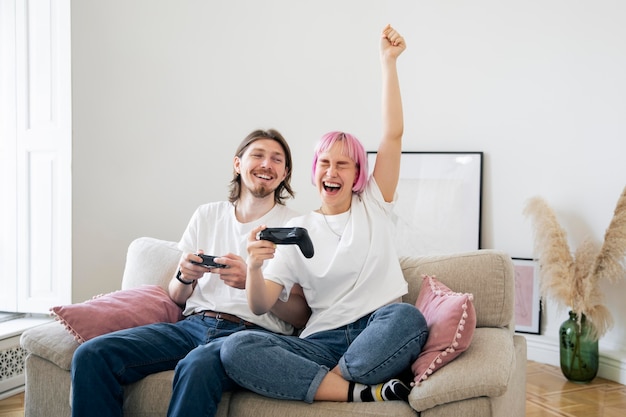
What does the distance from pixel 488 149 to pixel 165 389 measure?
239 centimetres

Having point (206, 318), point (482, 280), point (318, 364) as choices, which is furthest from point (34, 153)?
point (482, 280)

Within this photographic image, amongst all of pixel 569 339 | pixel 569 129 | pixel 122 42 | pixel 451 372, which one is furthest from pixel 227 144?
pixel 451 372

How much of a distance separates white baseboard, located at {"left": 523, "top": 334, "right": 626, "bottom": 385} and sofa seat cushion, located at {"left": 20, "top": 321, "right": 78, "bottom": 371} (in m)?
2.41

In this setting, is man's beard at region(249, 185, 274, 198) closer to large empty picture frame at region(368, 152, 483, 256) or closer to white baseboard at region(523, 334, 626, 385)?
large empty picture frame at region(368, 152, 483, 256)

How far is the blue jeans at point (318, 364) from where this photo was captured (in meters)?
1.78

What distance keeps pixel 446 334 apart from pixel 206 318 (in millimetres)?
823

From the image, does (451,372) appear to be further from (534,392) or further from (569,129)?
(569,129)

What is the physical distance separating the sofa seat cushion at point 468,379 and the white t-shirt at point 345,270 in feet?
1.07

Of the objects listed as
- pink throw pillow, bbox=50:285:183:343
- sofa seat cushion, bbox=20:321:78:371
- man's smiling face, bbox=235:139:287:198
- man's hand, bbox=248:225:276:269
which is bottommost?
sofa seat cushion, bbox=20:321:78:371

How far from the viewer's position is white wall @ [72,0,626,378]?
3547mm

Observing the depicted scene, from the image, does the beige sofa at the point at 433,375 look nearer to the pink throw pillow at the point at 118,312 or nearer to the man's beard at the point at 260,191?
the pink throw pillow at the point at 118,312

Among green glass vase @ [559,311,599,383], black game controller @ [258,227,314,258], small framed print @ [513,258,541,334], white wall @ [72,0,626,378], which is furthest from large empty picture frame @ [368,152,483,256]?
black game controller @ [258,227,314,258]

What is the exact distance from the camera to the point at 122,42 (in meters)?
3.89

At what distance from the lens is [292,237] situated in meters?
1.90
